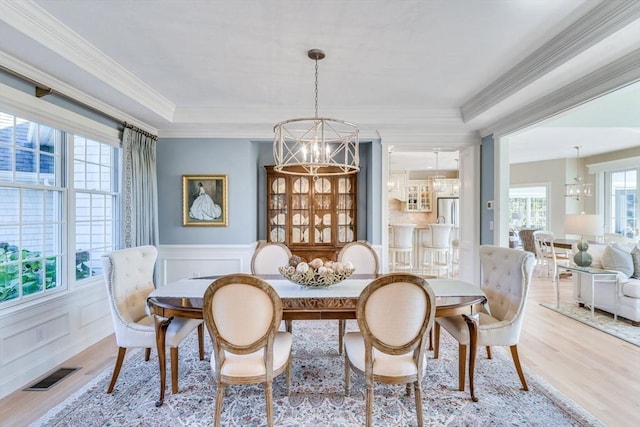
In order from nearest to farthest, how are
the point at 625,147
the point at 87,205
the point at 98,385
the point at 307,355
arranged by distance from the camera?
the point at 98,385, the point at 307,355, the point at 87,205, the point at 625,147

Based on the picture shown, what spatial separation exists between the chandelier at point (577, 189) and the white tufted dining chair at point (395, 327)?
728 centimetres

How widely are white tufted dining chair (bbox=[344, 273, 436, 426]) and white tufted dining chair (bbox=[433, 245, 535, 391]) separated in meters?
0.59

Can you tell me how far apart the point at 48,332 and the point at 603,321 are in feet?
18.7

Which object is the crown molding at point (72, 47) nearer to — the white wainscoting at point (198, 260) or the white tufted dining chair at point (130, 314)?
the white tufted dining chair at point (130, 314)

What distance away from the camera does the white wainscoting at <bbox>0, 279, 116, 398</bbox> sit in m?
2.42

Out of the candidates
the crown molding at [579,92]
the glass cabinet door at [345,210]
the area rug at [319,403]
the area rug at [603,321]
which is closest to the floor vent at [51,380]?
the area rug at [319,403]

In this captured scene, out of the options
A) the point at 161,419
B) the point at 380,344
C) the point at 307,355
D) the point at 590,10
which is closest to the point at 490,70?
the point at 590,10

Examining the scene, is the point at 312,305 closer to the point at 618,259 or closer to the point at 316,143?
the point at 316,143

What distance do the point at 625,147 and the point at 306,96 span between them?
22.4 feet

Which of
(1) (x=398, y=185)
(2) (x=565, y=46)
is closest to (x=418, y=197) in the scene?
(1) (x=398, y=185)

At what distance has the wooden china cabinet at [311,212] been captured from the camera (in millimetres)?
4961

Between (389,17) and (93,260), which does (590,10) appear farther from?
(93,260)

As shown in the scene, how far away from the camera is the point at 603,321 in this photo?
3838mm

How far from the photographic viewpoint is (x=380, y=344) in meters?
1.91
